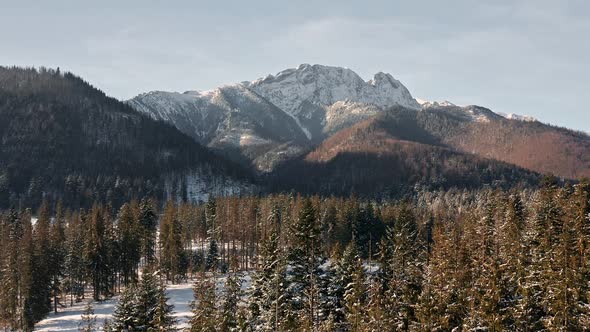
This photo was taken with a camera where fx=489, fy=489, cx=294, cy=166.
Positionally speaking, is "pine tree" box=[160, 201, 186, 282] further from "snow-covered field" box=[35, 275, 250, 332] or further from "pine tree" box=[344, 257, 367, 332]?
"pine tree" box=[344, 257, 367, 332]

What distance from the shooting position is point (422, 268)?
65312 millimetres

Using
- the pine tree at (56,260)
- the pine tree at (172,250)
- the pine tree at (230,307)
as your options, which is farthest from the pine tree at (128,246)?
the pine tree at (230,307)

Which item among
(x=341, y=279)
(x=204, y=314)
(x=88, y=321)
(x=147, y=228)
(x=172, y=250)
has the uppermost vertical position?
(x=147, y=228)

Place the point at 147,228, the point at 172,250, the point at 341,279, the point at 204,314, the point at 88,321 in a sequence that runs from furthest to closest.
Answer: the point at 147,228 → the point at 172,250 → the point at 88,321 → the point at 341,279 → the point at 204,314

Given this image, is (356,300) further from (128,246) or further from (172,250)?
(128,246)

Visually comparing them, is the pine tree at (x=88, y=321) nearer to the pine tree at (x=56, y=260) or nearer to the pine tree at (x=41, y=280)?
the pine tree at (x=41, y=280)

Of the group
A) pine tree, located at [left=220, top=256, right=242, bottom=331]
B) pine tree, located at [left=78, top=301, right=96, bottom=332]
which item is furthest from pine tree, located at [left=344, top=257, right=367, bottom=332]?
pine tree, located at [left=78, top=301, right=96, bottom=332]

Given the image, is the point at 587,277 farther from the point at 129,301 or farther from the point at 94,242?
the point at 94,242

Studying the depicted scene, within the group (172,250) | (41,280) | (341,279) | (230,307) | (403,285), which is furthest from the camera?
(172,250)

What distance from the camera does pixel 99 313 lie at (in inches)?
3014

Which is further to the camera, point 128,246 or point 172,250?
point 172,250

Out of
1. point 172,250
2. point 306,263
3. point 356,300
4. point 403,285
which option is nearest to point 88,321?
point 306,263

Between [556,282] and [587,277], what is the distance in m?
3.34

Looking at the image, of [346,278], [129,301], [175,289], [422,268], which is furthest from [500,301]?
[175,289]
